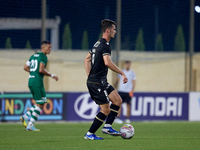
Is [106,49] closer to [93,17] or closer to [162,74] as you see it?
[93,17]

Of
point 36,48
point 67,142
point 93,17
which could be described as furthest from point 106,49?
point 93,17

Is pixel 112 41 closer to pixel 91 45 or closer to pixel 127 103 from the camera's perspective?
pixel 91 45

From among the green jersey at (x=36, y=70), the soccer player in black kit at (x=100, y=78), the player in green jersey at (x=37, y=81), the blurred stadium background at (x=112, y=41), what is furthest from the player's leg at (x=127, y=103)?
the soccer player in black kit at (x=100, y=78)

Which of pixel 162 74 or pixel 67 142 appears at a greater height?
pixel 162 74

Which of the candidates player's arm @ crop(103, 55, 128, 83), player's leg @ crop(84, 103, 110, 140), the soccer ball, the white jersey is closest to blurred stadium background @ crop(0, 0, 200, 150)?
the white jersey

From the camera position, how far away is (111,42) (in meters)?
16.6

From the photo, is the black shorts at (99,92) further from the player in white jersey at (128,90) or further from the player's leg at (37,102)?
the player in white jersey at (128,90)

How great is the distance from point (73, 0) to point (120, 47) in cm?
247

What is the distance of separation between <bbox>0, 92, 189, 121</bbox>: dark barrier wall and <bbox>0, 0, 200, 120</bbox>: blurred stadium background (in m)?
1.24

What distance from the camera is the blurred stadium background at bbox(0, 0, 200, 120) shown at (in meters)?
15.5

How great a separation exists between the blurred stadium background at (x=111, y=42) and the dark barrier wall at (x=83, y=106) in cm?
124

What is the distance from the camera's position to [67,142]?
7496 millimetres

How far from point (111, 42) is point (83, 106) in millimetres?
3549

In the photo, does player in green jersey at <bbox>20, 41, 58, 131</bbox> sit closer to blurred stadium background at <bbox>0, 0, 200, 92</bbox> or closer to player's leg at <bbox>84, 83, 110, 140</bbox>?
player's leg at <bbox>84, 83, 110, 140</bbox>
